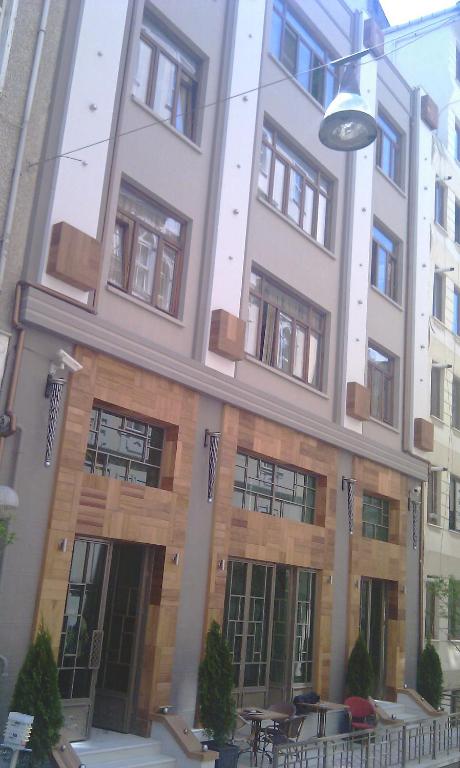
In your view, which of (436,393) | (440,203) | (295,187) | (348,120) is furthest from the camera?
(440,203)

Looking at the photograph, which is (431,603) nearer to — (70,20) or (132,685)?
(132,685)

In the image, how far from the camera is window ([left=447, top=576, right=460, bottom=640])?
65.2ft

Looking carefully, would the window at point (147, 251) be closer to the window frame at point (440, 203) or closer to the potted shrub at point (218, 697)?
the potted shrub at point (218, 697)

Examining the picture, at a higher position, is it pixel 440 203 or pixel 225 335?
pixel 440 203

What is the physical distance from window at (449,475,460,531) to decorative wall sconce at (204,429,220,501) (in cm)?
1146

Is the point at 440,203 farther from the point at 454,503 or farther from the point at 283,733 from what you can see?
the point at 283,733

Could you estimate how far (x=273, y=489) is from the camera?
49.8ft

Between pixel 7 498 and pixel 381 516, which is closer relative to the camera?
pixel 7 498

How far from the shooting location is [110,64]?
12.2 meters

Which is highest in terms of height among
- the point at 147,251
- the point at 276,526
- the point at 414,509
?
the point at 147,251

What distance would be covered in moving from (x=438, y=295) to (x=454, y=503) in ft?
20.5

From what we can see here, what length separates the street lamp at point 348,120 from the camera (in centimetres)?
887

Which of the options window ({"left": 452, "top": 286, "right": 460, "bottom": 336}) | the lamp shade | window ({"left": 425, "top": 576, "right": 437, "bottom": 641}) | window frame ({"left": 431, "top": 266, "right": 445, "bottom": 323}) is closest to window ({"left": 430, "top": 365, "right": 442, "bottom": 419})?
window frame ({"left": 431, "top": 266, "right": 445, "bottom": 323})

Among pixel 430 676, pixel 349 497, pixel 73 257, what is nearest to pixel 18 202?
pixel 73 257
